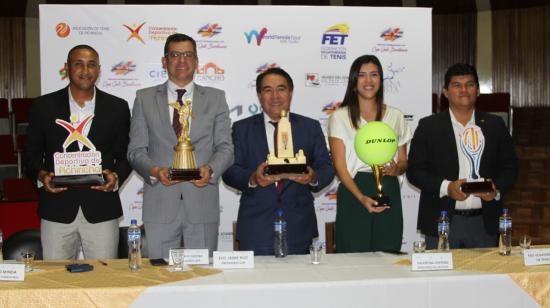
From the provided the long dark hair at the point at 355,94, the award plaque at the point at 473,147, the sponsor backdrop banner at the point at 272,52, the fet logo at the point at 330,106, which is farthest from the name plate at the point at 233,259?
the fet logo at the point at 330,106

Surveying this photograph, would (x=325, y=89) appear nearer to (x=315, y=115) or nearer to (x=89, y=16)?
(x=315, y=115)

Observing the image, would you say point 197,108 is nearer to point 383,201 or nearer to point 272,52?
point 383,201

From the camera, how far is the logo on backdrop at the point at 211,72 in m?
5.72

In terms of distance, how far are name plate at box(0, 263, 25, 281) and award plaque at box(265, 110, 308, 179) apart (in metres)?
1.39

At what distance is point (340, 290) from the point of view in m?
2.72

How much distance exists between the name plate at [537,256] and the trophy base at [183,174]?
1731 mm

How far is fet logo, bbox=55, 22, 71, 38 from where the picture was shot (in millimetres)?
5438

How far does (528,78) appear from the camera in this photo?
45.5 feet

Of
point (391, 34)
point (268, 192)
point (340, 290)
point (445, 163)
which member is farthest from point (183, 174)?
point (391, 34)

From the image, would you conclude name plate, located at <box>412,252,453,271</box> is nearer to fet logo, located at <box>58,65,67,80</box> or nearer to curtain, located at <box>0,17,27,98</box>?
fet logo, located at <box>58,65,67,80</box>

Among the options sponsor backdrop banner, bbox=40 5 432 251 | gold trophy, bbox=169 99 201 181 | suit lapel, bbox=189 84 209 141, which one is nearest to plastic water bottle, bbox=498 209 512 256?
gold trophy, bbox=169 99 201 181

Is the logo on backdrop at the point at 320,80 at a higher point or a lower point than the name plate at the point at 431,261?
higher

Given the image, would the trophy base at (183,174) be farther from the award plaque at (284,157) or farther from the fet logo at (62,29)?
the fet logo at (62,29)

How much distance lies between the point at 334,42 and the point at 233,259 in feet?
10.4
